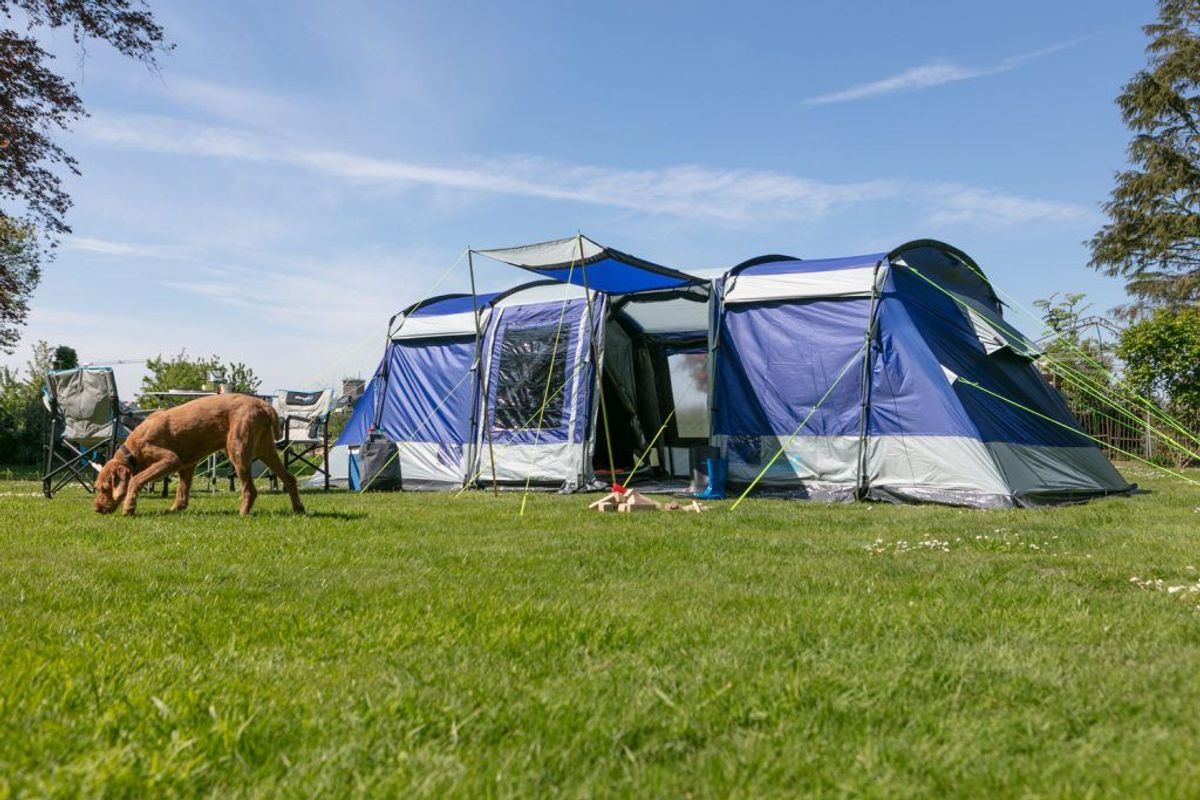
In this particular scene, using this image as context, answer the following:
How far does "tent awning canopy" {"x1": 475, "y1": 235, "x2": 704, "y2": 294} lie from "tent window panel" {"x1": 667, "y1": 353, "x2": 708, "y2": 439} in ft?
5.40

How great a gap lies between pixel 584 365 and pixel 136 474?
457cm

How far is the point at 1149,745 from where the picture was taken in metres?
1.94

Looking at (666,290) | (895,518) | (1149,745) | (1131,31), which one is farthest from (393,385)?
(1131,31)

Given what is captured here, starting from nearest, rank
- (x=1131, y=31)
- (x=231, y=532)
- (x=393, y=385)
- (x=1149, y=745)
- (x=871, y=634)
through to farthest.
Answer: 1. (x=1149, y=745)
2. (x=871, y=634)
3. (x=231, y=532)
4. (x=393, y=385)
5. (x=1131, y=31)

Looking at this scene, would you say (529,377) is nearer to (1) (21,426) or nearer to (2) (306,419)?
(2) (306,419)

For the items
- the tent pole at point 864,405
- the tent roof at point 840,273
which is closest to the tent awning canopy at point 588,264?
the tent roof at point 840,273

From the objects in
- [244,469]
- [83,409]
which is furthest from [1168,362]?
[83,409]

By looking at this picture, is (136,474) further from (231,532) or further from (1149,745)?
(1149,745)

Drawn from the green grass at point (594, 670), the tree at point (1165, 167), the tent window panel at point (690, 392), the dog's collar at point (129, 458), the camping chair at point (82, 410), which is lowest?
the green grass at point (594, 670)

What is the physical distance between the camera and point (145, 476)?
643 centimetres

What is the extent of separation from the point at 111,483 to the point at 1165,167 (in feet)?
84.0

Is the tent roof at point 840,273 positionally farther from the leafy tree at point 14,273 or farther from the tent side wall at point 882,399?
the leafy tree at point 14,273

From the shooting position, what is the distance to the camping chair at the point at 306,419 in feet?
32.2

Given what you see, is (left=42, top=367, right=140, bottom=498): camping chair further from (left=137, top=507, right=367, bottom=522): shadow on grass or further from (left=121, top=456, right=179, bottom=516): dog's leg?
(left=121, top=456, right=179, bottom=516): dog's leg
